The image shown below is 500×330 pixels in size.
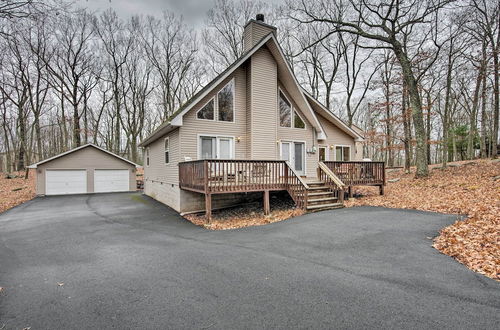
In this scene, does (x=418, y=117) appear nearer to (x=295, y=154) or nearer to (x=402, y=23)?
(x=402, y=23)

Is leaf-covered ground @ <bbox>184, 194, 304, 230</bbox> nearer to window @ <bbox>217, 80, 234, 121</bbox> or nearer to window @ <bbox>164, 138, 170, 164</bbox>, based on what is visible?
window @ <bbox>164, 138, 170, 164</bbox>

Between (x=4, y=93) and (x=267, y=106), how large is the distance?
85.1 ft

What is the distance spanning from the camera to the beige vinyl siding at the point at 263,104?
1214 cm

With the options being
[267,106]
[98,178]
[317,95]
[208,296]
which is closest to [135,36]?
[98,178]

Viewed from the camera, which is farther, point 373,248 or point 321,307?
point 373,248

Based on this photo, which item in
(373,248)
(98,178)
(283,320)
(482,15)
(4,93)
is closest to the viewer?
(283,320)

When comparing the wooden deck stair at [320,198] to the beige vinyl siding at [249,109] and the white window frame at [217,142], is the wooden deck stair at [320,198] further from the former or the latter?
the white window frame at [217,142]

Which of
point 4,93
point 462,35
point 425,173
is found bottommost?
point 425,173

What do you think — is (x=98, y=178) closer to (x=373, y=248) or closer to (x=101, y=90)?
(x=101, y=90)

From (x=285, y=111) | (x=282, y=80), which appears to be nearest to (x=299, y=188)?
(x=285, y=111)

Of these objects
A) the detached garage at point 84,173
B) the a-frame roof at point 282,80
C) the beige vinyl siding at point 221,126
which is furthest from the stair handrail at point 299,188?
the detached garage at point 84,173

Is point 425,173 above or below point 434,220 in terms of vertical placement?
above

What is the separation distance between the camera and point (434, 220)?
7.47m

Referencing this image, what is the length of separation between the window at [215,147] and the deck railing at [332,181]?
4236mm
